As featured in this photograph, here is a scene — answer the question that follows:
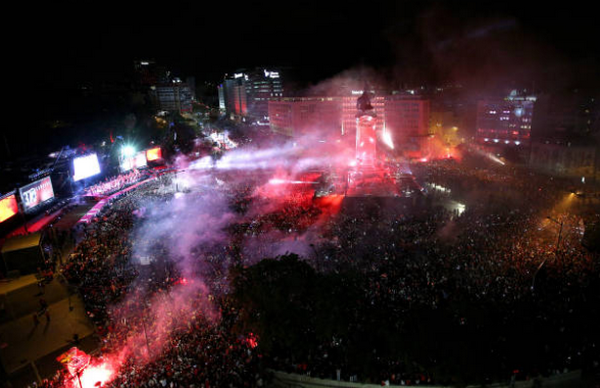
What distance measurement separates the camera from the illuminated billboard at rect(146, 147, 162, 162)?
32.6 metres

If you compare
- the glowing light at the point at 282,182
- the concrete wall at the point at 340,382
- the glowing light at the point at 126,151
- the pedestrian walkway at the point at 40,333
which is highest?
the glowing light at the point at 126,151

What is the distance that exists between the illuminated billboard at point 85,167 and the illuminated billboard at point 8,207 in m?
6.38

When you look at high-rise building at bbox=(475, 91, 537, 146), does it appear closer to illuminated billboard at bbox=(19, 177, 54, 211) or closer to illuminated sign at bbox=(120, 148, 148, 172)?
illuminated sign at bbox=(120, 148, 148, 172)

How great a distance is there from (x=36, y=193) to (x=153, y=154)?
13.9 meters

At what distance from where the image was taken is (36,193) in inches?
781

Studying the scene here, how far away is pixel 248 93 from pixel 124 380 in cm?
7878

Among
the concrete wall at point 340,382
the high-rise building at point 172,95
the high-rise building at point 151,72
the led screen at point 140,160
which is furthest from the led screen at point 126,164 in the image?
the high-rise building at point 151,72

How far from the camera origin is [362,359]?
941cm

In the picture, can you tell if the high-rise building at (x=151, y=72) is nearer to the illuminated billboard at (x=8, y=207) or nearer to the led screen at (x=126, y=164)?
the led screen at (x=126, y=164)

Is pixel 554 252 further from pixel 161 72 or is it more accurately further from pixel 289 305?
pixel 161 72

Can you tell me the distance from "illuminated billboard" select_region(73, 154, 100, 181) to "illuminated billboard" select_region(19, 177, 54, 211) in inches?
130

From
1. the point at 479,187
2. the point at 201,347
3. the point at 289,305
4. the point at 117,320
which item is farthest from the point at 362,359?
the point at 479,187

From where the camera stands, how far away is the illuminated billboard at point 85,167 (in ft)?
79.8

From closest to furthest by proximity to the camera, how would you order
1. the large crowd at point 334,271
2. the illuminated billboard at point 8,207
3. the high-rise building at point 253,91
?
the large crowd at point 334,271 < the illuminated billboard at point 8,207 < the high-rise building at point 253,91
